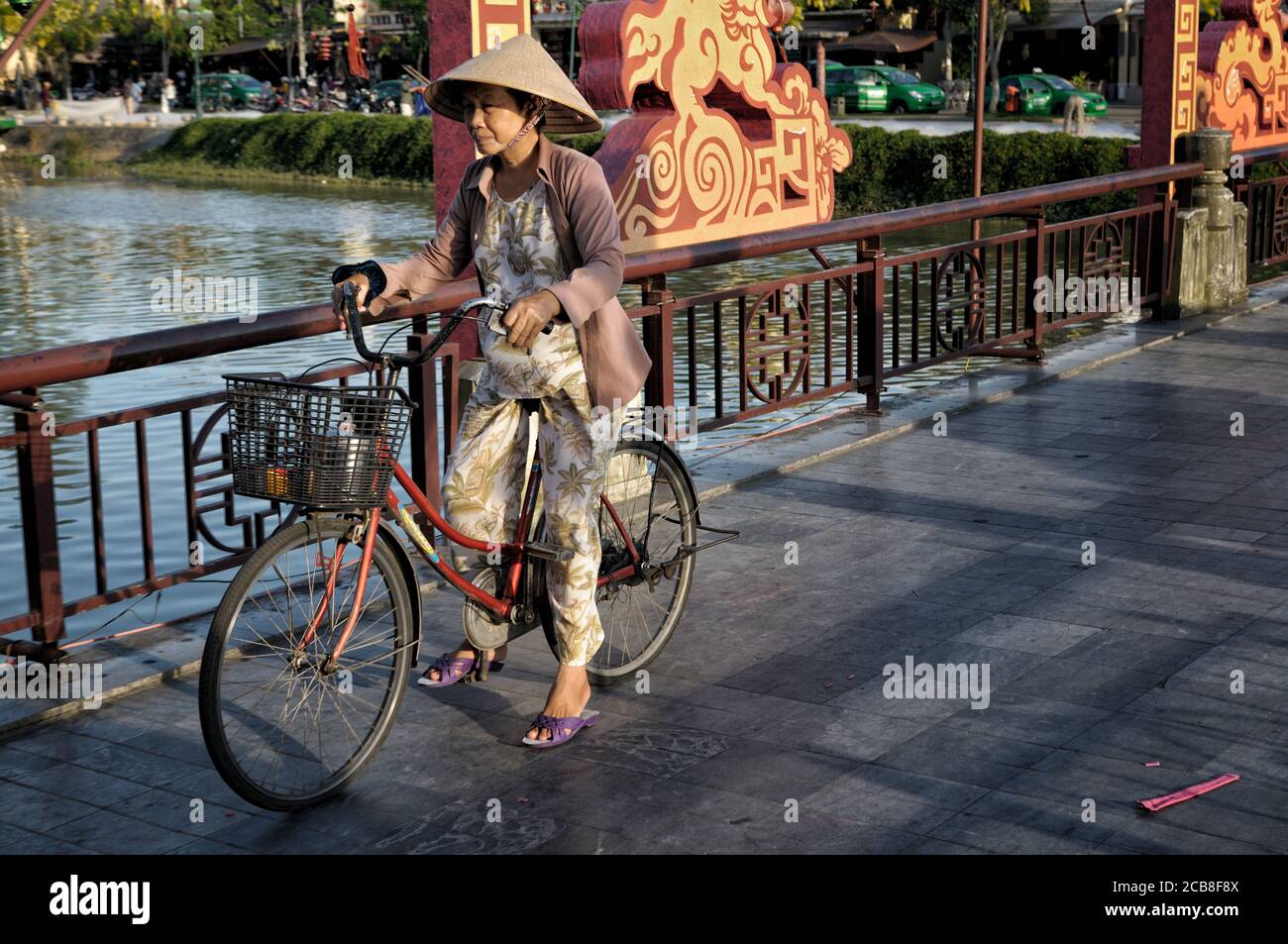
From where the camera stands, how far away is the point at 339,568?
4.07m

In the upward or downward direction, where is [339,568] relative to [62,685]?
upward

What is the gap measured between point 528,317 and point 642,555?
4.07 ft

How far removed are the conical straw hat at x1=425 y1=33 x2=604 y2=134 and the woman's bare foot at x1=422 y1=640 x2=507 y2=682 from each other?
1464 mm

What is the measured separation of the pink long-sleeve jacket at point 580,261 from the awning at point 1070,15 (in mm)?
51340

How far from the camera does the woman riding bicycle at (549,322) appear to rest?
14.4ft

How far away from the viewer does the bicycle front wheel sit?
3893 millimetres

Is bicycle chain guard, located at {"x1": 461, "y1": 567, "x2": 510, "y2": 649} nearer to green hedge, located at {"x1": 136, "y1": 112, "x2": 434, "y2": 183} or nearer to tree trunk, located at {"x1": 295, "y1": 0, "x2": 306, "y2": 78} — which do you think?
green hedge, located at {"x1": 136, "y1": 112, "x2": 434, "y2": 183}

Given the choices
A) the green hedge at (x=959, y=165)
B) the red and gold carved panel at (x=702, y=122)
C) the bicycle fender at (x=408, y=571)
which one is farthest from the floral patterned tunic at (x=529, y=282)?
the green hedge at (x=959, y=165)

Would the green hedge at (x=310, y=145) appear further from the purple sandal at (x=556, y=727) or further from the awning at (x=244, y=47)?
the purple sandal at (x=556, y=727)

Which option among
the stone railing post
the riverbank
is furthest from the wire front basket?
the riverbank

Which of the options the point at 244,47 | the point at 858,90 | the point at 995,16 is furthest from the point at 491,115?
the point at 244,47

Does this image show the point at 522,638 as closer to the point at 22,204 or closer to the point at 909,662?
the point at 909,662
